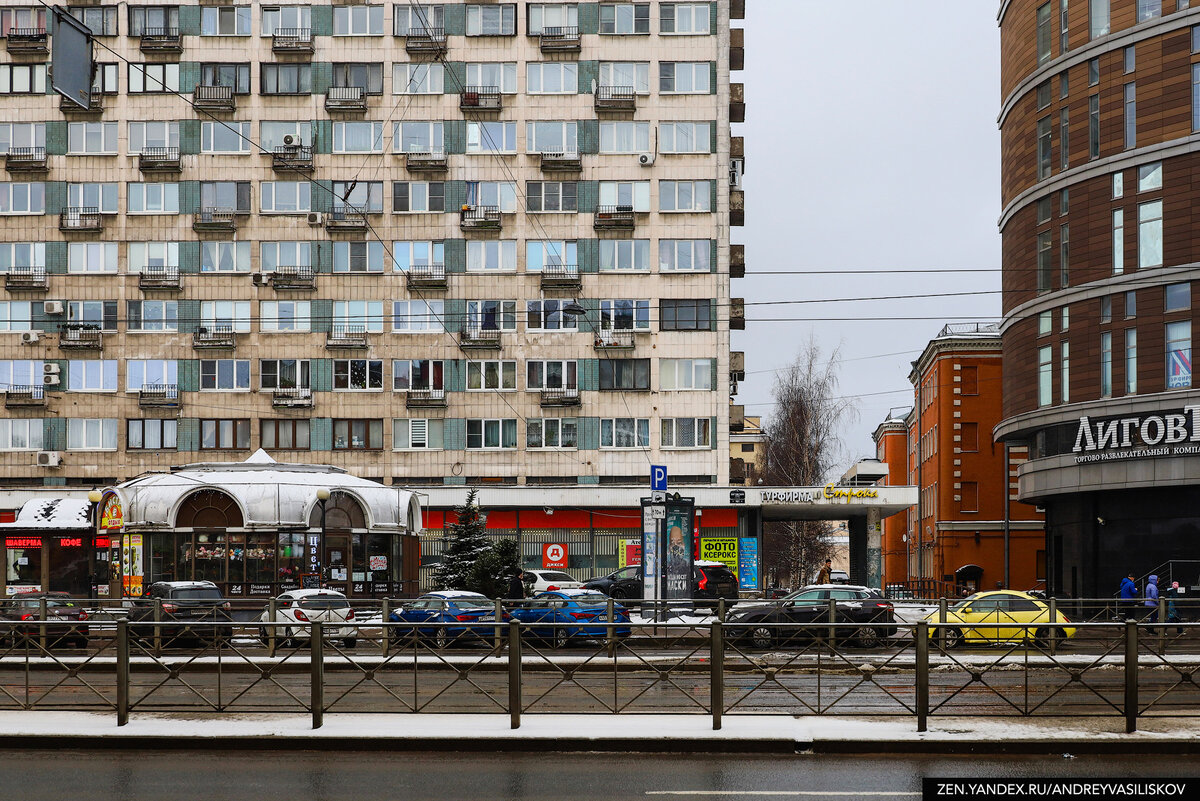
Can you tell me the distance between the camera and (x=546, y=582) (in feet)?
138

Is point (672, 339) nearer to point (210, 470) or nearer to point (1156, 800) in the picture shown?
point (210, 470)

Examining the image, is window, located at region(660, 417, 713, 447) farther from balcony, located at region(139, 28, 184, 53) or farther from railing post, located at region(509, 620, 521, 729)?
railing post, located at region(509, 620, 521, 729)

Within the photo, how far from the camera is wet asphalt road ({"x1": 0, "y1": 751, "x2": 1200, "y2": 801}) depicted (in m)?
10.9

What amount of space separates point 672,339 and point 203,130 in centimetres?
2294

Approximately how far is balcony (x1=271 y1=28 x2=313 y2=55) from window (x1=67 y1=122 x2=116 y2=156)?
8186 millimetres

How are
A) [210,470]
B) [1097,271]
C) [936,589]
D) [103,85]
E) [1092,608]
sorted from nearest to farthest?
[1092,608] → [210,470] → [1097,271] → [103,85] → [936,589]

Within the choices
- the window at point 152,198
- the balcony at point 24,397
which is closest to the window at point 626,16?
the window at point 152,198

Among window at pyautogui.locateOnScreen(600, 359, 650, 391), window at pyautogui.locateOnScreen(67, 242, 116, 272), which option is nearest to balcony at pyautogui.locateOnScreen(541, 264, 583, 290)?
window at pyautogui.locateOnScreen(600, 359, 650, 391)

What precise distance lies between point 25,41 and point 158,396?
1676 centimetres

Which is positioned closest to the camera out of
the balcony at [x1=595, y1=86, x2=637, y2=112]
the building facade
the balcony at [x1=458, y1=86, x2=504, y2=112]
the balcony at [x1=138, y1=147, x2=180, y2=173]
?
the building facade

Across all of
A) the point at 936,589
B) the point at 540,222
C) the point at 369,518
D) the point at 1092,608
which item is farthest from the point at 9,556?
the point at 936,589

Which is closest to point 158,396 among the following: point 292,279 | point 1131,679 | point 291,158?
point 292,279

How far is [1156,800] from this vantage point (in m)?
9.50

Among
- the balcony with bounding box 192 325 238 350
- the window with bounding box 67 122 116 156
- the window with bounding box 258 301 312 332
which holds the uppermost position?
the window with bounding box 67 122 116 156
